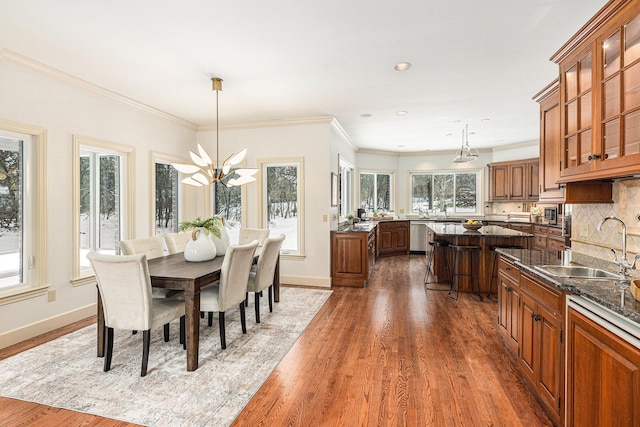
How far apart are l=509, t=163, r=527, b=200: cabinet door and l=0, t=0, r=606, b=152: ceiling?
2.80 meters

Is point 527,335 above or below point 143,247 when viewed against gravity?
below

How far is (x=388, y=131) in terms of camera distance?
Result: 242 inches

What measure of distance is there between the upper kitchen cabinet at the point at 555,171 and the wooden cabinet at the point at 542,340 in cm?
75

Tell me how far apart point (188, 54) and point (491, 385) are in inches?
146

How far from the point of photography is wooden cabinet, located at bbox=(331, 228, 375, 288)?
523cm

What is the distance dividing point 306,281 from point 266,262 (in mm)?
1726

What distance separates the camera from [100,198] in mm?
4137

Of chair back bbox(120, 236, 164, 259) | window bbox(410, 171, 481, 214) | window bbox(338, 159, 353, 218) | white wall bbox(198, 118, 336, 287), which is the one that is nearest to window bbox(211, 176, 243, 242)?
white wall bbox(198, 118, 336, 287)

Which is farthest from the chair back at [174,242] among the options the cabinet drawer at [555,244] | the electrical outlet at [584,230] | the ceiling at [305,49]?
the cabinet drawer at [555,244]

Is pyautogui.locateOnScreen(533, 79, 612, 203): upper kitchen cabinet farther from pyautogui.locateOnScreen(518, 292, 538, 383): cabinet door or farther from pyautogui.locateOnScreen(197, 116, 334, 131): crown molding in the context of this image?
pyautogui.locateOnScreen(197, 116, 334, 131): crown molding

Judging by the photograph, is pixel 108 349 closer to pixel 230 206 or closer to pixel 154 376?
pixel 154 376

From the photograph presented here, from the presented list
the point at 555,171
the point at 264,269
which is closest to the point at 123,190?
the point at 264,269

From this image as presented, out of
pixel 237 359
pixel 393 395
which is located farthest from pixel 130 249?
pixel 393 395

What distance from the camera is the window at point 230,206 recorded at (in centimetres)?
569
